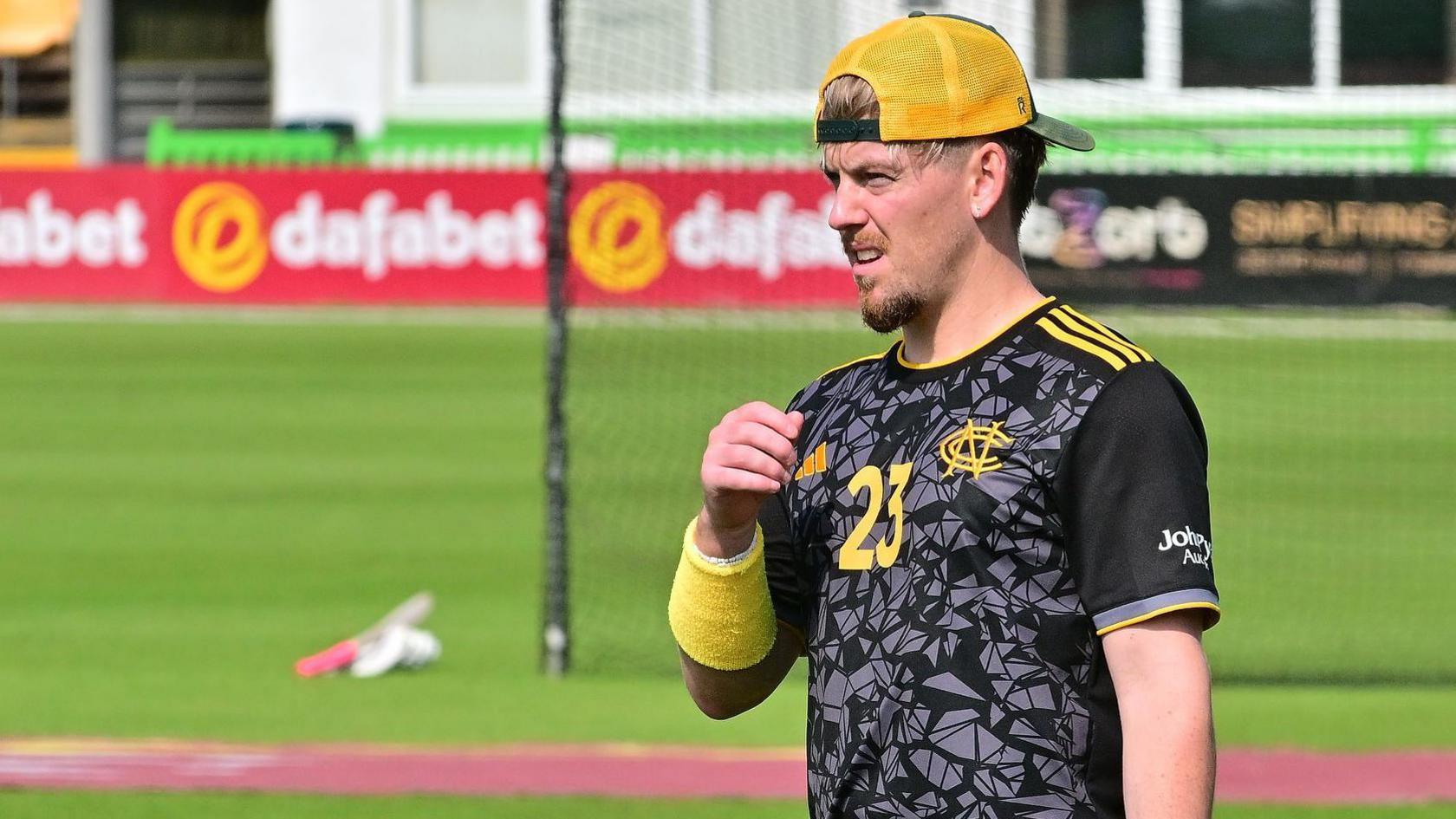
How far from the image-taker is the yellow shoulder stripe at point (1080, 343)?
8.61ft

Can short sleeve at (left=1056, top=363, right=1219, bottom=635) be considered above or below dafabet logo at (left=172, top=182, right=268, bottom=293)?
below

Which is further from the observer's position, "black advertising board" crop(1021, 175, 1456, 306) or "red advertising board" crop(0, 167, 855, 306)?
"red advertising board" crop(0, 167, 855, 306)

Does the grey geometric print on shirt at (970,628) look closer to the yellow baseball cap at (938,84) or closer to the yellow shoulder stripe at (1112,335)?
the yellow shoulder stripe at (1112,335)

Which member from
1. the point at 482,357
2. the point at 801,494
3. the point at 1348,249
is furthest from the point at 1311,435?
the point at 801,494

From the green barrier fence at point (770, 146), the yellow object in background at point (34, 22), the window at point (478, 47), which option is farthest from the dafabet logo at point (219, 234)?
the yellow object in background at point (34, 22)

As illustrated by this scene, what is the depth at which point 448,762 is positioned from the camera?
7523mm

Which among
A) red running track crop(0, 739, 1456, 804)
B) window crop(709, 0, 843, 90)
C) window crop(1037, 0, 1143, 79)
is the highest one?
window crop(1037, 0, 1143, 79)

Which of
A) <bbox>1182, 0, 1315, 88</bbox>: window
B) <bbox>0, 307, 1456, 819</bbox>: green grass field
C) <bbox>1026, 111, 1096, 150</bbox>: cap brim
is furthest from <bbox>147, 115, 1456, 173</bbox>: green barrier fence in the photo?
<bbox>1026, 111, 1096, 150</bbox>: cap brim

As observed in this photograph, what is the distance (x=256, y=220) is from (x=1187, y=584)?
19507 mm

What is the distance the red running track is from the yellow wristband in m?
4.20

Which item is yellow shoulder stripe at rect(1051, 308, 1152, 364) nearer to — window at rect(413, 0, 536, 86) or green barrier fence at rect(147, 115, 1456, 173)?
green barrier fence at rect(147, 115, 1456, 173)

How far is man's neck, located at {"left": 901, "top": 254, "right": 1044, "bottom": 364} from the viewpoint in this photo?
9.18 ft

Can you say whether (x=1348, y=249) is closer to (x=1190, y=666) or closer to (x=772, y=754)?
(x=772, y=754)

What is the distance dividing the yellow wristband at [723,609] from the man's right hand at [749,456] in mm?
162
